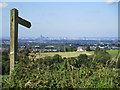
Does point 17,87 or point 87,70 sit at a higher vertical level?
point 87,70

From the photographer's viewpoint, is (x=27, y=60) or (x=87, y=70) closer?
(x=87, y=70)

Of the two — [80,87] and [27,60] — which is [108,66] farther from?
[27,60]

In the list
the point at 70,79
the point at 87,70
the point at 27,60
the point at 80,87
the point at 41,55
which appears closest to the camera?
the point at 80,87

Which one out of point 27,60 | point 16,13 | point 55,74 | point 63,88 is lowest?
point 63,88

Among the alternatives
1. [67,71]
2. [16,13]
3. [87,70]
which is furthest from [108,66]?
[16,13]

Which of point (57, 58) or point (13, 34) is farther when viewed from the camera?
point (57, 58)

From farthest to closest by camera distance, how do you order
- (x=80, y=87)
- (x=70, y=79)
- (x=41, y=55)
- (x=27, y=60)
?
(x=41, y=55)
(x=27, y=60)
(x=70, y=79)
(x=80, y=87)

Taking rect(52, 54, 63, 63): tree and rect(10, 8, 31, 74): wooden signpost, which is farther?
rect(52, 54, 63, 63): tree

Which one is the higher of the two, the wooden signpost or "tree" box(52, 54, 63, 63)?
the wooden signpost

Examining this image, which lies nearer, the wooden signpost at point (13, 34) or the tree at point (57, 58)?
the wooden signpost at point (13, 34)

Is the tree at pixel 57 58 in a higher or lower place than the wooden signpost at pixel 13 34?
lower

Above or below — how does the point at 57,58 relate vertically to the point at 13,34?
below
